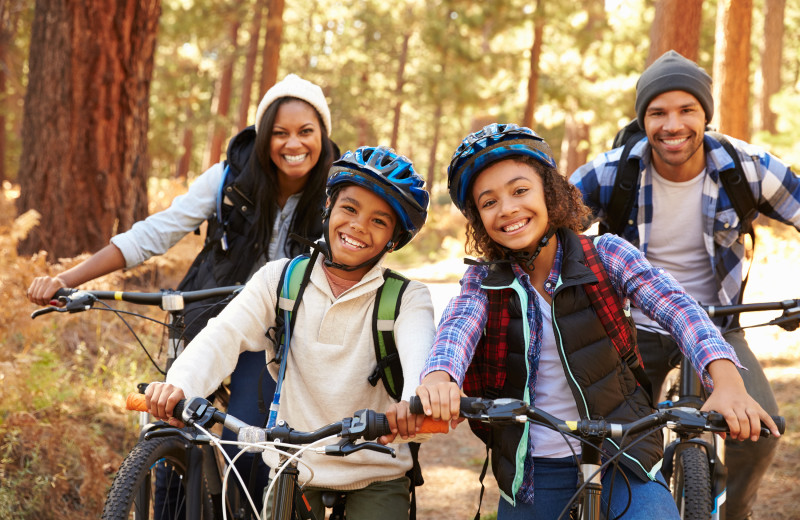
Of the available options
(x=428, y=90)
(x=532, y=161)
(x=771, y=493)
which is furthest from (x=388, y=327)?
(x=428, y=90)

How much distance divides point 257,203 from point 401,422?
7.21 feet

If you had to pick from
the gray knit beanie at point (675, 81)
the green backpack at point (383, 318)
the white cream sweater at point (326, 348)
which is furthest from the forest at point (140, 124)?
→ the gray knit beanie at point (675, 81)

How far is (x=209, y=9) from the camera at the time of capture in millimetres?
21031

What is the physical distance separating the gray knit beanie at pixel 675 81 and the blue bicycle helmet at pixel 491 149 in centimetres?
134

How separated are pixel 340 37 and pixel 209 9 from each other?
51.3 ft

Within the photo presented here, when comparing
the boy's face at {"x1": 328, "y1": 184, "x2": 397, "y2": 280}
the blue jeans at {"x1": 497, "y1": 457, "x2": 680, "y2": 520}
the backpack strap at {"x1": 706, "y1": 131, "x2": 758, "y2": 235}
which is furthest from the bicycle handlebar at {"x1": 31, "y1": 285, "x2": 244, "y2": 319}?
the backpack strap at {"x1": 706, "y1": 131, "x2": 758, "y2": 235}

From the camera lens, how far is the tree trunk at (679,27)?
31.0 ft

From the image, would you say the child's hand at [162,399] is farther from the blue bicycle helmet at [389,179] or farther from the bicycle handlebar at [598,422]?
the blue bicycle helmet at [389,179]

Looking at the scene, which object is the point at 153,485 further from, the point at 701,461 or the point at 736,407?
the point at 701,461

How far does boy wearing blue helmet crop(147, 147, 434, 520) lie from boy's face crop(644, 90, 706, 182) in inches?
66.8

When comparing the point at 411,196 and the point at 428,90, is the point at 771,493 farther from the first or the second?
the point at 428,90

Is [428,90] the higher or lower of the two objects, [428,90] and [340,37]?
the lower

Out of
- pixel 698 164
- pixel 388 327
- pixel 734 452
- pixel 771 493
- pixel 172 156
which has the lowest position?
pixel 771 493

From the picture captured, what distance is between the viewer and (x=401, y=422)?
7.71ft
